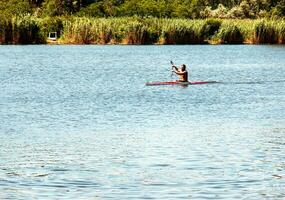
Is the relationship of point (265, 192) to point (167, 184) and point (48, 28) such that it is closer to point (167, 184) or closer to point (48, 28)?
point (167, 184)

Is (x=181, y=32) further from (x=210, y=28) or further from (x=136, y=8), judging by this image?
(x=136, y=8)

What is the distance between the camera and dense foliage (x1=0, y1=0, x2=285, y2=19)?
95.7 m

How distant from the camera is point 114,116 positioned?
28.3 meters

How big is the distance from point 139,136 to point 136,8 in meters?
76.1

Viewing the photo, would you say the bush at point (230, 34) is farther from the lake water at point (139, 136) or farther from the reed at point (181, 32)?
the lake water at point (139, 136)

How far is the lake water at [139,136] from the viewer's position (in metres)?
16.8

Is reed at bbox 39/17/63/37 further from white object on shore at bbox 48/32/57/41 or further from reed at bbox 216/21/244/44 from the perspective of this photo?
reed at bbox 216/21/244/44

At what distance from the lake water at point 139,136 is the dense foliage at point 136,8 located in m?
46.3

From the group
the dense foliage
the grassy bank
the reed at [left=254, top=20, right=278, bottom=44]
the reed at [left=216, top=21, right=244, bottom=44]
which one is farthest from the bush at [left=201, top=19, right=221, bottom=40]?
the dense foliage

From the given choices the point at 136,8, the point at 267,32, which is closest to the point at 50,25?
the point at 267,32

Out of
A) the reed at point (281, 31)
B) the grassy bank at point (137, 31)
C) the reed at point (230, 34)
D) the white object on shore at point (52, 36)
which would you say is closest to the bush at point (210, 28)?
the grassy bank at point (137, 31)

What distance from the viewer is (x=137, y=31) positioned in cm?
7638

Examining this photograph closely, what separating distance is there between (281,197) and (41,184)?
4365 mm

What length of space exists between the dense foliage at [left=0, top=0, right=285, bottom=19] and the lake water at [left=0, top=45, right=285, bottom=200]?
46.3 meters
